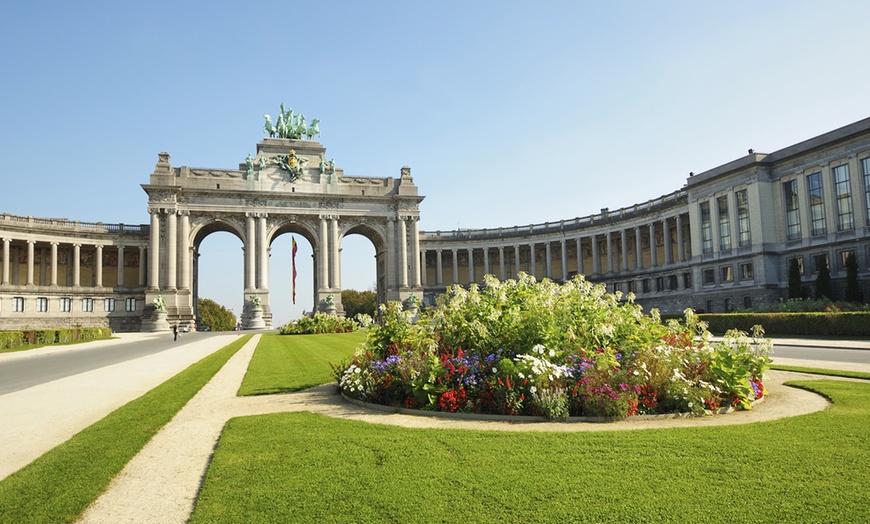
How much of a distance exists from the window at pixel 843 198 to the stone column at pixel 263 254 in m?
72.5

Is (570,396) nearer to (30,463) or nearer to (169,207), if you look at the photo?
(30,463)

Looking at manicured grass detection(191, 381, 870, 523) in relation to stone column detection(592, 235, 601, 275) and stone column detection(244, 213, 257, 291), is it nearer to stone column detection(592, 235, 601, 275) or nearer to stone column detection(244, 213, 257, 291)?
stone column detection(244, 213, 257, 291)

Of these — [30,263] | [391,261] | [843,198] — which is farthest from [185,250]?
[843,198]

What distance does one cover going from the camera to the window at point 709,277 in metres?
65.9

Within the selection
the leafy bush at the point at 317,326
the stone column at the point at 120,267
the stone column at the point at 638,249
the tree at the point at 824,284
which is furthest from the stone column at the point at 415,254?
the tree at the point at 824,284

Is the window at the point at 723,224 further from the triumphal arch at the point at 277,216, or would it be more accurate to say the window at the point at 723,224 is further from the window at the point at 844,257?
the triumphal arch at the point at 277,216

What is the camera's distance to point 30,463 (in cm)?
944

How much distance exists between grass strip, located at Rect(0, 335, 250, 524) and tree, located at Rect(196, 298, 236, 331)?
144 metres

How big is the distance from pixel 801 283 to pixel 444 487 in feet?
194

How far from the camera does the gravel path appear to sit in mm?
7254

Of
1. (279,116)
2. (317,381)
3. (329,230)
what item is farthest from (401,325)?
(279,116)

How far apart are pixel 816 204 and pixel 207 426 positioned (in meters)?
60.6

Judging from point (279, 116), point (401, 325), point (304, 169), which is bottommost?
point (401, 325)

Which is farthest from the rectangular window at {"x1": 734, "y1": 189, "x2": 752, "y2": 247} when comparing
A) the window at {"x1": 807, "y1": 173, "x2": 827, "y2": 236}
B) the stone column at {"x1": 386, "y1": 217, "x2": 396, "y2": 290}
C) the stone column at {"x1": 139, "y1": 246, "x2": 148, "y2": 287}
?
the stone column at {"x1": 139, "y1": 246, "x2": 148, "y2": 287}
